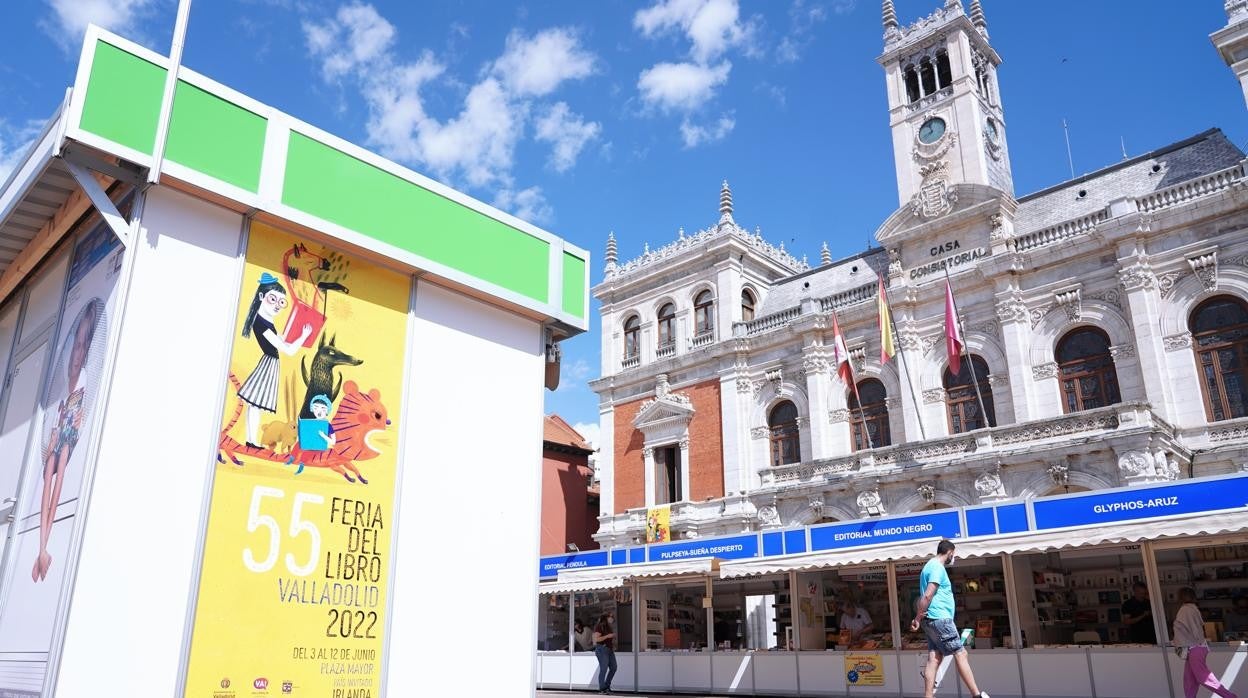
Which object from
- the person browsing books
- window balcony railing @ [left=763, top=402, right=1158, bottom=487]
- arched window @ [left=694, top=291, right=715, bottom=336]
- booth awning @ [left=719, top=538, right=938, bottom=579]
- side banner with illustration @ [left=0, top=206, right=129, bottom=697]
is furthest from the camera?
arched window @ [left=694, top=291, right=715, bottom=336]

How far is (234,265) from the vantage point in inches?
326

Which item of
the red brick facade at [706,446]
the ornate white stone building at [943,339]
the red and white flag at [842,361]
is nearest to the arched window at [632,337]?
the ornate white stone building at [943,339]

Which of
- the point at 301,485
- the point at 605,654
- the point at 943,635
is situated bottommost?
the point at 605,654

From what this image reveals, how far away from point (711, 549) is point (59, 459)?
14.6m

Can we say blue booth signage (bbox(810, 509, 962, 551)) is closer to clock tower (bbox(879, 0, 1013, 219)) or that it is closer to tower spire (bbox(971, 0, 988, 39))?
clock tower (bbox(879, 0, 1013, 219))

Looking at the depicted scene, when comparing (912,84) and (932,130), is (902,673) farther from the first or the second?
(912,84)

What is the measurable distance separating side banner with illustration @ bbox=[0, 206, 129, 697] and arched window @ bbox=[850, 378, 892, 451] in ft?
78.1

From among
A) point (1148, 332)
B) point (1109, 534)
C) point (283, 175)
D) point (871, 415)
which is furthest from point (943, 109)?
point (283, 175)

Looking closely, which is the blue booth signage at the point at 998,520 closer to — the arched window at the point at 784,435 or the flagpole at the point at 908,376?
the flagpole at the point at 908,376

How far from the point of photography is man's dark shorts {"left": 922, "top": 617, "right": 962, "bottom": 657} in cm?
926

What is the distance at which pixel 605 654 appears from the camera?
66.8ft

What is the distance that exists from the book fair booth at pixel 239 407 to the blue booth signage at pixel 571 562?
13823 mm

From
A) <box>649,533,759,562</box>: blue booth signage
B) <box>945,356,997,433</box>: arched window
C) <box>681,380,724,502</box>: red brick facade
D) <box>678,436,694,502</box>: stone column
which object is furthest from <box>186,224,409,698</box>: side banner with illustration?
<box>678,436,694,502</box>: stone column

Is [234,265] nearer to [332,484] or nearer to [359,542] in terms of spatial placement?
[332,484]
